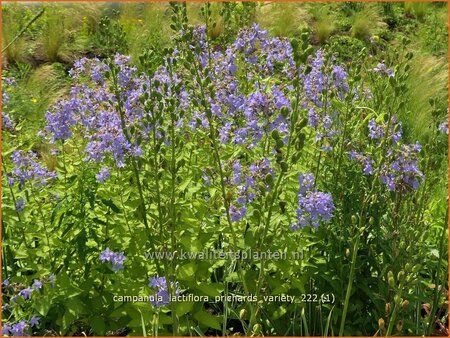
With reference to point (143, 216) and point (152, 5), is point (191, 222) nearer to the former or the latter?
point (143, 216)

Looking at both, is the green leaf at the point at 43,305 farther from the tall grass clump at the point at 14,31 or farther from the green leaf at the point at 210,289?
the tall grass clump at the point at 14,31

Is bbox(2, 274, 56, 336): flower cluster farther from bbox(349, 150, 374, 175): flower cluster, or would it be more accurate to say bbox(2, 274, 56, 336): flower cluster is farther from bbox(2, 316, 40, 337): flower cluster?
bbox(349, 150, 374, 175): flower cluster

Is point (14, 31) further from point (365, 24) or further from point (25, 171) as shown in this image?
point (25, 171)

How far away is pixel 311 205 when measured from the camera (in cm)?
288

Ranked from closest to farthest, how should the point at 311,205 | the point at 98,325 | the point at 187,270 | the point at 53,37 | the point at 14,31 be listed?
the point at 311,205 → the point at 187,270 → the point at 98,325 → the point at 53,37 → the point at 14,31

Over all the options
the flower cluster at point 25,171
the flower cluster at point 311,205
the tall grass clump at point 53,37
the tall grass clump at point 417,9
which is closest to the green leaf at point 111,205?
the flower cluster at point 25,171

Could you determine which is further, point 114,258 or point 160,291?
point 114,258

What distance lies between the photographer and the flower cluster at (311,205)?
2887 millimetres

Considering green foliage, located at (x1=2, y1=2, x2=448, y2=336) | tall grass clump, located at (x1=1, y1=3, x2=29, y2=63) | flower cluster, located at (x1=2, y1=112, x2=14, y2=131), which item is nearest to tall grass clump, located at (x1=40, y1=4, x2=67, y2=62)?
tall grass clump, located at (x1=1, y1=3, x2=29, y2=63)

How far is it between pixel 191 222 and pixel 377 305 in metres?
0.94

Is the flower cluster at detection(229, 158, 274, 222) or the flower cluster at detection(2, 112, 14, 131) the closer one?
the flower cluster at detection(229, 158, 274, 222)

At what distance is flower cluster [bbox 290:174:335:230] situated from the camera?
Result: 9.47ft

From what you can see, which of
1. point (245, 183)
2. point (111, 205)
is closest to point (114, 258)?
point (111, 205)

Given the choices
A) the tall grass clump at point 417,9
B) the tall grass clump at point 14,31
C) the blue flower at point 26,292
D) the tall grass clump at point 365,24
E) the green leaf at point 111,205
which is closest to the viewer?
the blue flower at point 26,292
